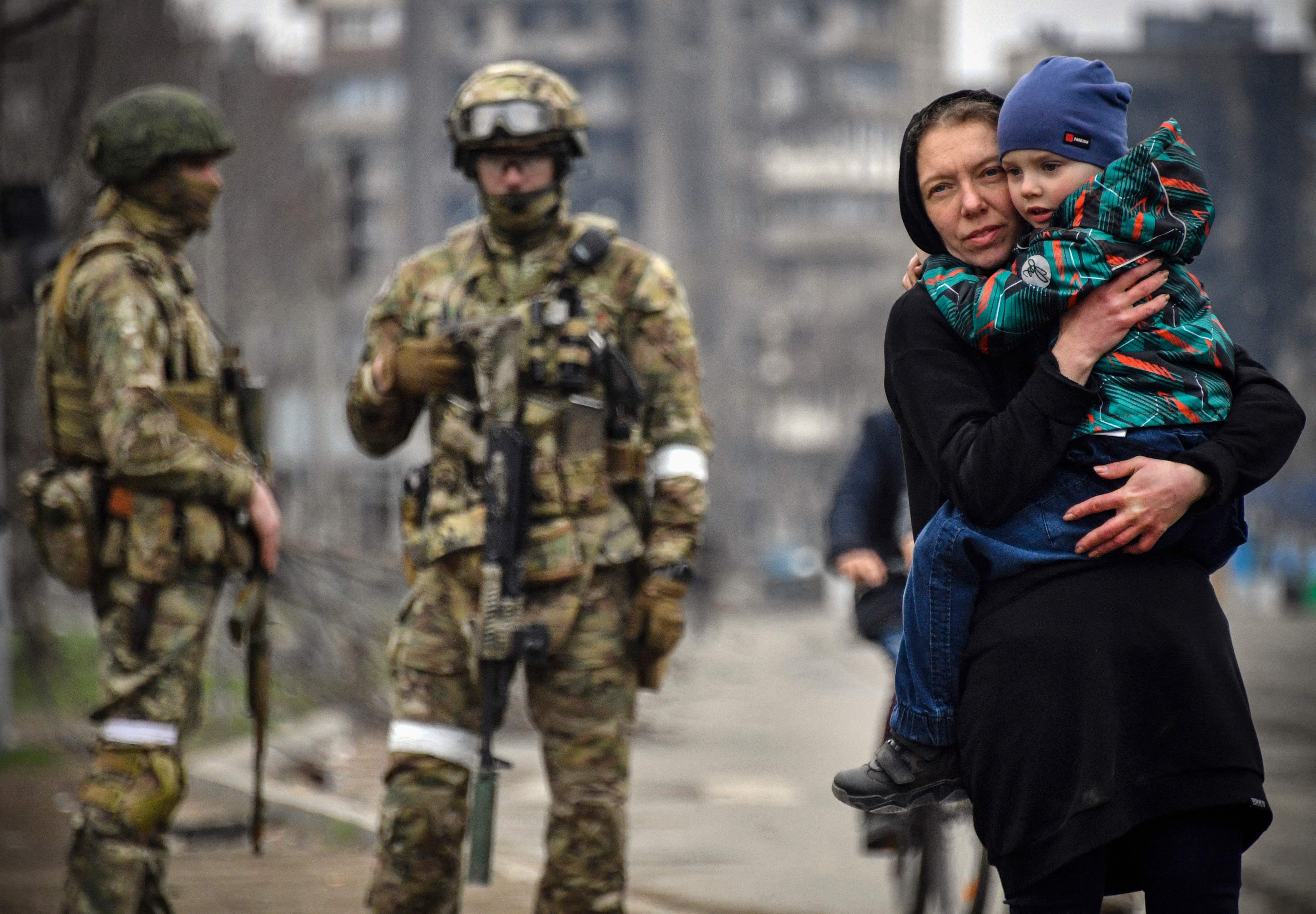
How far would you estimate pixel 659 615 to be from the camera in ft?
14.4

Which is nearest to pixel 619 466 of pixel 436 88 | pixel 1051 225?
pixel 1051 225

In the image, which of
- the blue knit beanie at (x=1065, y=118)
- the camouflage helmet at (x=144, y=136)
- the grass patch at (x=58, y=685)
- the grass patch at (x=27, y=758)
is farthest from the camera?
the grass patch at (x=58, y=685)

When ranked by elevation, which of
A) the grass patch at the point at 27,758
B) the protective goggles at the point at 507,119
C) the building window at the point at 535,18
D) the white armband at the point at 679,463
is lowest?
the grass patch at the point at 27,758

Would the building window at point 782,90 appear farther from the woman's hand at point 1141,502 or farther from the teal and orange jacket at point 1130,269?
the woman's hand at point 1141,502

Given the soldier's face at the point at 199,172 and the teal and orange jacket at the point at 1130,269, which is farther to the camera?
the soldier's face at the point at 199,172

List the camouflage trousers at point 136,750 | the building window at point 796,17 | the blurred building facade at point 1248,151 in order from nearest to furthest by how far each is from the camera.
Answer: the camouflage trousers at point 136,750
the blurred building facade at point 1248,151
the building window at point 796,17

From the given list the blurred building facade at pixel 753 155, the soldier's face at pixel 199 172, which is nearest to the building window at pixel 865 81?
the blurred building facade at pixel 753 155

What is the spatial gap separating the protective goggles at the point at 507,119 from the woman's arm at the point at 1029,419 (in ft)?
6.59

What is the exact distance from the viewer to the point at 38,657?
1038 cm

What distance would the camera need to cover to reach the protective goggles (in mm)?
4480

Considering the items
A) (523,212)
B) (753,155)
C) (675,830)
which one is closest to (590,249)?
(523,212)

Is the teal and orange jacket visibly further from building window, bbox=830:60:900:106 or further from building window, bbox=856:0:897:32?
building window, bbox=856:0:897:32

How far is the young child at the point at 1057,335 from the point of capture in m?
2.64

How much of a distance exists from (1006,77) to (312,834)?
75718mm
